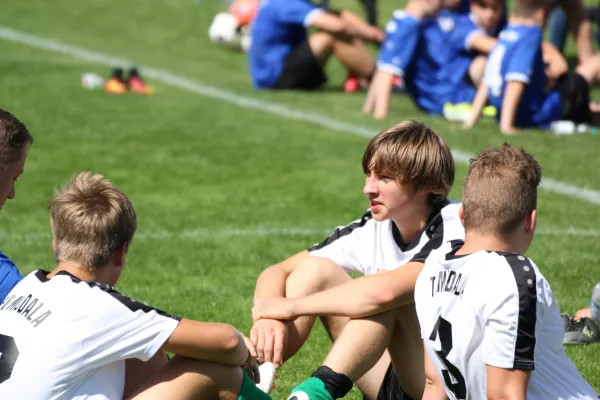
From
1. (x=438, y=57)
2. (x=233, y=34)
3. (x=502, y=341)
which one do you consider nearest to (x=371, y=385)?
(x=502, y=341)

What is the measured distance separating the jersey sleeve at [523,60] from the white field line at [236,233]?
9.93 feet

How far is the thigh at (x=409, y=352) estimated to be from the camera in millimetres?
3723

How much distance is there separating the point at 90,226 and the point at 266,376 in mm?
922

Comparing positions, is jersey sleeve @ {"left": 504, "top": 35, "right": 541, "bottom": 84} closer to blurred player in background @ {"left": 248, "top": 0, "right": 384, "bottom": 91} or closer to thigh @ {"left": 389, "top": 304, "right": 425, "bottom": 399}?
blurred player in background @ {"left": 248, "top": 0, "right": 384, "bottom": 91}

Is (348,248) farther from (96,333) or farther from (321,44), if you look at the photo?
(321,44)

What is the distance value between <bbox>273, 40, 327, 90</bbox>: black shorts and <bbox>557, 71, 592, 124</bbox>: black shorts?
2898 millimetres

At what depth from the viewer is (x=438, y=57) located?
1091 centimetres

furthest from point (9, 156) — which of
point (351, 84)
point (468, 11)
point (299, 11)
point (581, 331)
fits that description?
point (351, 84)

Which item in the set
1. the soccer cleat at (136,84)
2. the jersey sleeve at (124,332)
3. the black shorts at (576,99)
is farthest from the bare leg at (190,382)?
the soccer cleat at (136,84)

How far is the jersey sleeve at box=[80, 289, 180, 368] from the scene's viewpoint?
306cm

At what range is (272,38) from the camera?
1184 cm

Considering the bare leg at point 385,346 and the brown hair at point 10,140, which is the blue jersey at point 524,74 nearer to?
the bare leg at point 385,346

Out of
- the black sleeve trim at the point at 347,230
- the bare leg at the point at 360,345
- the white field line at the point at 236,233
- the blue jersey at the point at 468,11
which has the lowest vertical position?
the white field line at the point at 236,233

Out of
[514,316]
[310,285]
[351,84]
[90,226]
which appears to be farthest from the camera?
[351,84]
